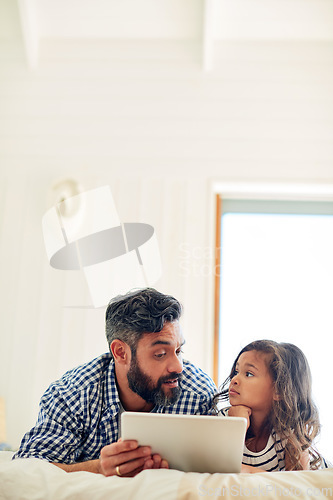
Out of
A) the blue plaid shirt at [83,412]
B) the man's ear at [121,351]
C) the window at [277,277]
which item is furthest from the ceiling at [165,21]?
the blue plaid shirt at [83,412]

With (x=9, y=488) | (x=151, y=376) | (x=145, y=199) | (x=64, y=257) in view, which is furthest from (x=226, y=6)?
(x=9, y=488)

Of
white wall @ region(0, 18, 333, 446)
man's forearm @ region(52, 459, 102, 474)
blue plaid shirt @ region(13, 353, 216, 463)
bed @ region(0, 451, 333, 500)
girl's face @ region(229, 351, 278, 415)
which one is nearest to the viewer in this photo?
bed @ region(0, 451, 333, 500)

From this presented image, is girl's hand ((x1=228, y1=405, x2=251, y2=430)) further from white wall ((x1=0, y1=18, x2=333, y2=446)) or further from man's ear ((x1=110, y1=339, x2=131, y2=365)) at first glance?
white wall ((x1=0, y1=18, x2=333, y2=446))

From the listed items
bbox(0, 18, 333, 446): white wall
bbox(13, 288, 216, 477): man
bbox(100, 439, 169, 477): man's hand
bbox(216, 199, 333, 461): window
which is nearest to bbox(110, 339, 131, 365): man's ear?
bbox(13, 288, 216, 477): man

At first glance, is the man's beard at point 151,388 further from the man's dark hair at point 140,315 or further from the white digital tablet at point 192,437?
the white digital tablet at point 192,437

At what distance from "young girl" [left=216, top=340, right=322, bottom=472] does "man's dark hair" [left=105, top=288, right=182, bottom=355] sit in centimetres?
26

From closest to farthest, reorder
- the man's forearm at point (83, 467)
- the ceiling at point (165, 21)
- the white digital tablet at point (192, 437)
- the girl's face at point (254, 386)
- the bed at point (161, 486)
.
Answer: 1. the bed at point (161, 486)
2. the white digital tablet at point (192, 437)
3. the man's forearm at point (83, 467)
4. the girl's face at point (254, 386)
5. the ceiling at point (165, 21)

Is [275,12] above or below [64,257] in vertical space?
above

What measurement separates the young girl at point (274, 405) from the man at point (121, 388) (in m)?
0.14

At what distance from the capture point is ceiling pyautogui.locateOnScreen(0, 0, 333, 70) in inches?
103

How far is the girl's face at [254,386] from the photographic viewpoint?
153cm

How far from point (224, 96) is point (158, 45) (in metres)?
0.46

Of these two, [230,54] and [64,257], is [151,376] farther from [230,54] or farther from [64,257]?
[230,54]

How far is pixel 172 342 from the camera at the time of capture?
157cm
